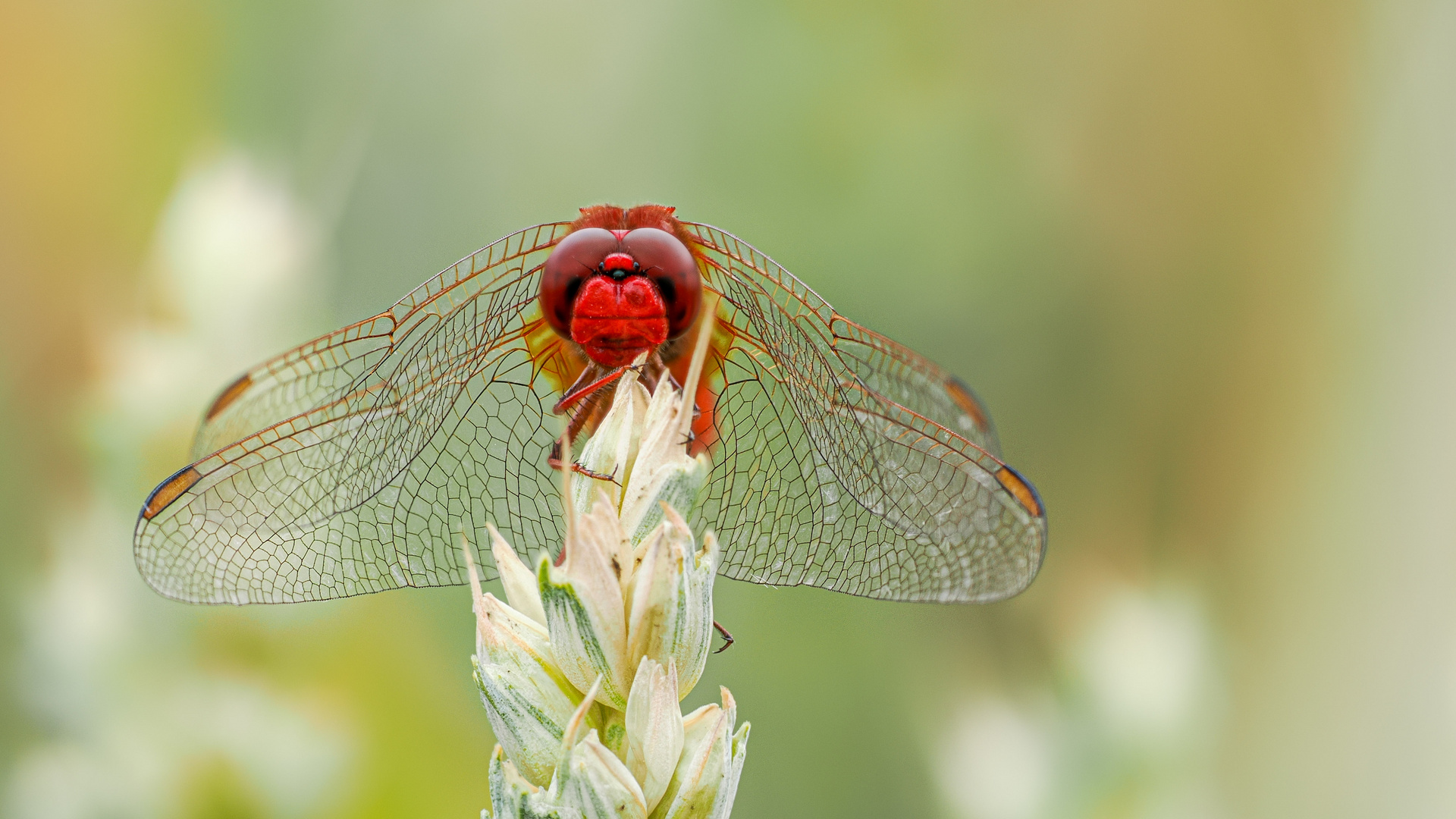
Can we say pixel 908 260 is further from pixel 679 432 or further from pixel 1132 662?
pixel 679 432

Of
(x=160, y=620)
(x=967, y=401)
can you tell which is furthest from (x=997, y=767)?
(x=160, y=620)

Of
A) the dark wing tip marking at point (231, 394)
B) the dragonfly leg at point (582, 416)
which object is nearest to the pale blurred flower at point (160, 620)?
the dark wing tip marking at point (231, 394)

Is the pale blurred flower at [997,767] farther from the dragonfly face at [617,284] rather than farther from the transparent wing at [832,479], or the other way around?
the dragonfly face at [617,284]

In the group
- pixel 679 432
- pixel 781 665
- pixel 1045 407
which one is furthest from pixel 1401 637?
pixel 679 432

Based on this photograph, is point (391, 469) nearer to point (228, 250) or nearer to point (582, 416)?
point (582, 416)

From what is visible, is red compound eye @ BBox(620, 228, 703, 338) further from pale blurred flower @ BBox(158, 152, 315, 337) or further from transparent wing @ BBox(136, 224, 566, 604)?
pale blurred flower @ BBox(158, 152, 315, 337)

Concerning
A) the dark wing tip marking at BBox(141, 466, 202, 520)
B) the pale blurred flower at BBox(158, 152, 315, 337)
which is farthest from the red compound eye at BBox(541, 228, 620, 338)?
the pale blurred flower at BBox(158, 152, 315, 337)
